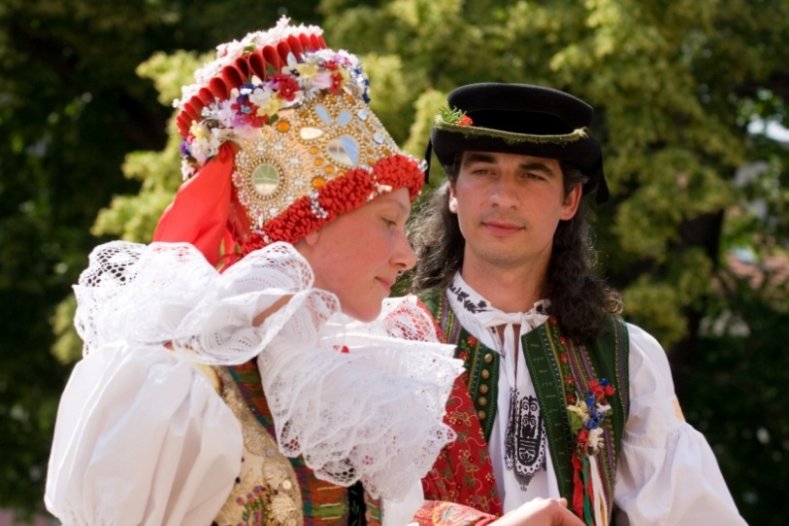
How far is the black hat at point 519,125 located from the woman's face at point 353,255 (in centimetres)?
99

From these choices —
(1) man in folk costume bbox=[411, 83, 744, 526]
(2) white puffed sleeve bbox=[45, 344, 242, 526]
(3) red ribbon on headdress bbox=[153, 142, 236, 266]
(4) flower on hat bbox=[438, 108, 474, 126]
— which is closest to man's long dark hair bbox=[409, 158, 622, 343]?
(1) man in folk costume bbox=[411, 83, 744, 526]

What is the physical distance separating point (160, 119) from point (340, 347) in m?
8.69

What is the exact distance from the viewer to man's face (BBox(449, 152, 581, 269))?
352 cm

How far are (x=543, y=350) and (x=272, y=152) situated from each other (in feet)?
3.95

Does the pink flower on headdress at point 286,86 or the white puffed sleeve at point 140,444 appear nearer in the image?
the white puffed sleeve at point 140,444

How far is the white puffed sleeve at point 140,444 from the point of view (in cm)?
234

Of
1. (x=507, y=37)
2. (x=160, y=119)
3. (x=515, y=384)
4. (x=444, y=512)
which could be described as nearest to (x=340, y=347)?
(x=444, y=512)

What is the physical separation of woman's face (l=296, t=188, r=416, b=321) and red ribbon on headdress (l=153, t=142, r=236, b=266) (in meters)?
0.16

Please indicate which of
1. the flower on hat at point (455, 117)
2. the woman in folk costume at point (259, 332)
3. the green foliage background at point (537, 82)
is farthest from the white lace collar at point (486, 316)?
the green foliage background at point (537, 82)

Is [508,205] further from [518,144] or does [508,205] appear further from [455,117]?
[455,117]

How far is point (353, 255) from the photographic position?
256 cm

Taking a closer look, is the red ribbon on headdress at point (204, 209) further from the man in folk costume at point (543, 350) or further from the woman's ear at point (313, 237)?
the man in folk costume at point (543, 350)

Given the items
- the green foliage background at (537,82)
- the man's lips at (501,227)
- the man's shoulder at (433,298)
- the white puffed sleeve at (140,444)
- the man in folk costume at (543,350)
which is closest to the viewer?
the white puffed sleeve at (140,444)

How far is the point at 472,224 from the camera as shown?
355 cm
